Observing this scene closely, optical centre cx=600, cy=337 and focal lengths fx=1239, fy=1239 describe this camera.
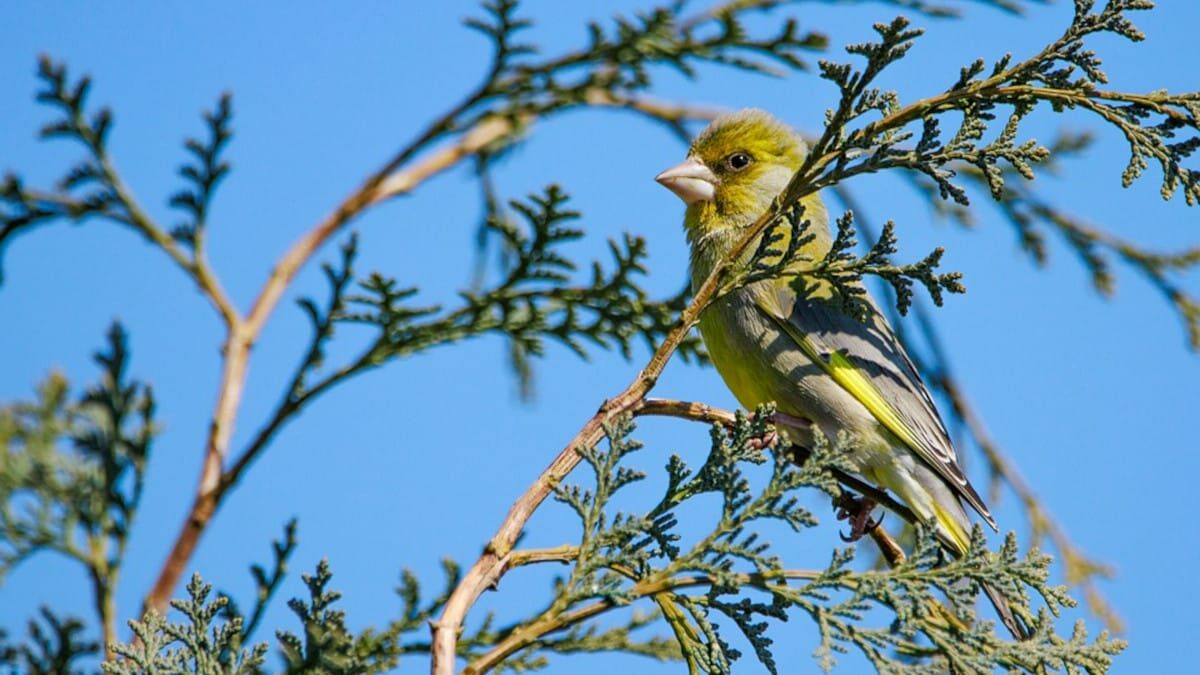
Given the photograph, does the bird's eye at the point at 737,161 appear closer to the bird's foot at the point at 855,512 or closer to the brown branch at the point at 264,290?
the brown branch at the point at 264,290

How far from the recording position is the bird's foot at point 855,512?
3468 mm

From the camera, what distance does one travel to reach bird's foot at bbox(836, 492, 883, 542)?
137 inches

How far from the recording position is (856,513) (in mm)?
3527

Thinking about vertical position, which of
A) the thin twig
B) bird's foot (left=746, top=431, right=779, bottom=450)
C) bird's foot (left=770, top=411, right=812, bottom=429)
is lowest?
the thin twig

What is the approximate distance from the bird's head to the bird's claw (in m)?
1.19

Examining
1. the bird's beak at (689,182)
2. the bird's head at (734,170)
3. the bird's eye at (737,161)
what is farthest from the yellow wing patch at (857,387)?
the bird's eye at (737,161)

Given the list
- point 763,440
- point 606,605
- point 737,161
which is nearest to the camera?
point 606,605

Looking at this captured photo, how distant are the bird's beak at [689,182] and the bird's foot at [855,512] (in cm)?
135

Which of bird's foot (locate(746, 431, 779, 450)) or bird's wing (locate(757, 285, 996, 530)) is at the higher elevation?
bird's wing (locate(757, 285, 996, 530))

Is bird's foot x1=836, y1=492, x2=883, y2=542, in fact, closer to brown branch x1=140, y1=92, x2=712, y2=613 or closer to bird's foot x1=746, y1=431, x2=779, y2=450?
bird's foot x1=746, y1=431, x2=779, y2=450

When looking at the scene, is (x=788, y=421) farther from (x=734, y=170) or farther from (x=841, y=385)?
(x=734, y=170)

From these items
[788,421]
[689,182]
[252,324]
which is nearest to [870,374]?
[788,421]

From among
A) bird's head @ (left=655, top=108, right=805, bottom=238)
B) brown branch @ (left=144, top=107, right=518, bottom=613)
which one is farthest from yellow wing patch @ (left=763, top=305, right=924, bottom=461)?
brown branch @ (left=144, top=107, right=518, bottom=613)

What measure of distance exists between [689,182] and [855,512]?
4.78ft
